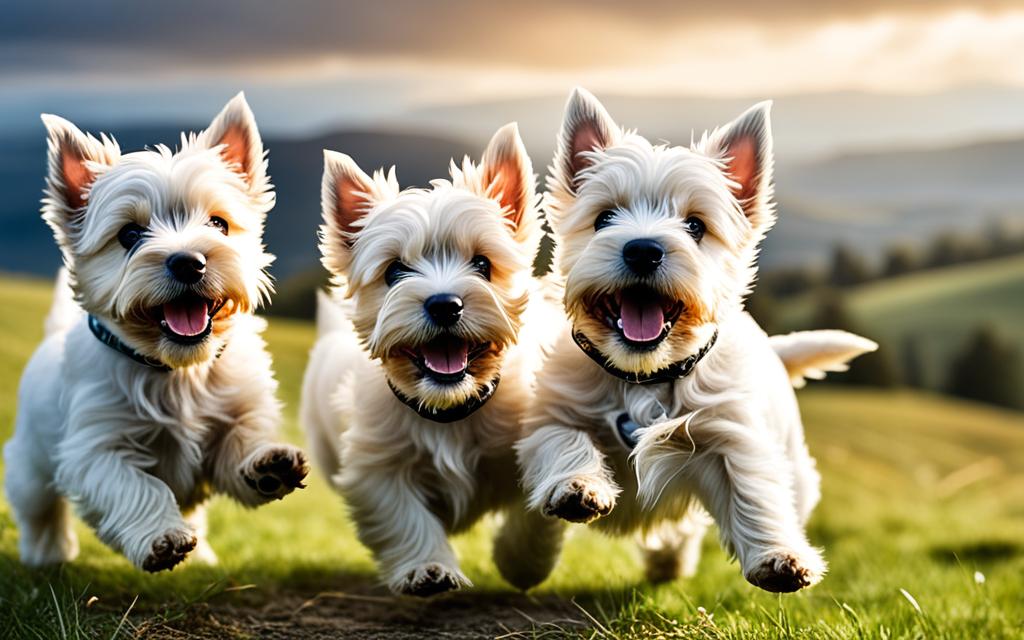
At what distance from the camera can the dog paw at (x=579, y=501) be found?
13.8 feet

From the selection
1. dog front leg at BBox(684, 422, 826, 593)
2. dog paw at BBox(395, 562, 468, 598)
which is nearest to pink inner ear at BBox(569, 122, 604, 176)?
dog front leg at BBox(684, 422, 826, 593)

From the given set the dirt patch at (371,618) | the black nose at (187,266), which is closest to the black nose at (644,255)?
the dirt patch at (371,618)

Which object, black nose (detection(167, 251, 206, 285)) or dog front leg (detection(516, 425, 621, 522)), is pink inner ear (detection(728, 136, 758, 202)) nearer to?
dog front leg (detection(516, 425, 621, 522))

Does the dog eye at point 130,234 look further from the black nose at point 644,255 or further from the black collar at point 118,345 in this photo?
the black nose at point 644,255

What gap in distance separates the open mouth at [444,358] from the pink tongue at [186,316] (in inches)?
35.1

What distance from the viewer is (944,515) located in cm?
1165

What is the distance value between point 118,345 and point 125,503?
72 centimetres

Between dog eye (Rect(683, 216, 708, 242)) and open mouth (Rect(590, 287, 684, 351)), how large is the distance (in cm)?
34

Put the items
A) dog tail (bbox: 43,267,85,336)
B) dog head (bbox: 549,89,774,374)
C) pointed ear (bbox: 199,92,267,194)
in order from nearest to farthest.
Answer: dog head (bbox: 549,89,774,374) → pointed ear (bbox: 199,92,267,194) → dog tail (bbox: 43,267,85,336)

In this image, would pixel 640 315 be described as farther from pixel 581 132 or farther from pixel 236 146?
pixel 236 146

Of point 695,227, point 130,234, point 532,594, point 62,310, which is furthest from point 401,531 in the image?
point 62,310

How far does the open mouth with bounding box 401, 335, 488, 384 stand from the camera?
15.0ft

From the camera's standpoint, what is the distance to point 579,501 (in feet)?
13.8

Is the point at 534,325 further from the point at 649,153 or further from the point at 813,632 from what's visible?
the point at 813,632
